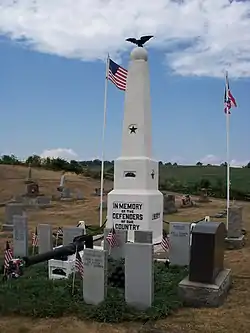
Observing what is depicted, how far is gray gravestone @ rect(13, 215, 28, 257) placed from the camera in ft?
33.3

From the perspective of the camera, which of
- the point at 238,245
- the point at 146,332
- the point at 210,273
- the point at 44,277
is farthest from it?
the point at 238,245

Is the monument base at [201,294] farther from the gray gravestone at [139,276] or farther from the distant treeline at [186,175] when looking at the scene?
the distant treeline at [186,175]

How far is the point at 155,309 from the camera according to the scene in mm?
6352

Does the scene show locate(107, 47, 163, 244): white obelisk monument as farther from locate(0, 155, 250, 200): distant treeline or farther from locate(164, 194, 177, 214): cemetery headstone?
locate(0, 155, 250, 200): distant treeline

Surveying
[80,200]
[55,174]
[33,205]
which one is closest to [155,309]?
[33,205]

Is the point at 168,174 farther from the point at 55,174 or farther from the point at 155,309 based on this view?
the point at 155,309

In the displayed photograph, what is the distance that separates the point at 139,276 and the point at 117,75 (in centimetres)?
949

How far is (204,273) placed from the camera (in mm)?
6891

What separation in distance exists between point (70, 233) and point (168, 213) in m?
13.0

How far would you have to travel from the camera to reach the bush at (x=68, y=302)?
6.24 m

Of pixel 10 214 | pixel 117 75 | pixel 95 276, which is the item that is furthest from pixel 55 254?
pixel 10 214

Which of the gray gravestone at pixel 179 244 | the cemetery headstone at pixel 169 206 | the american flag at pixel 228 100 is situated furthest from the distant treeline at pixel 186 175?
the gray gravestone at pixel 179 244

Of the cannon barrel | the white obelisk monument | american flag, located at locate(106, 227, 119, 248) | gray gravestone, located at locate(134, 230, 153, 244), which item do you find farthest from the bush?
the white obelisk monument

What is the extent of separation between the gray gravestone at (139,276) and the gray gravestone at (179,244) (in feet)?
10.2
